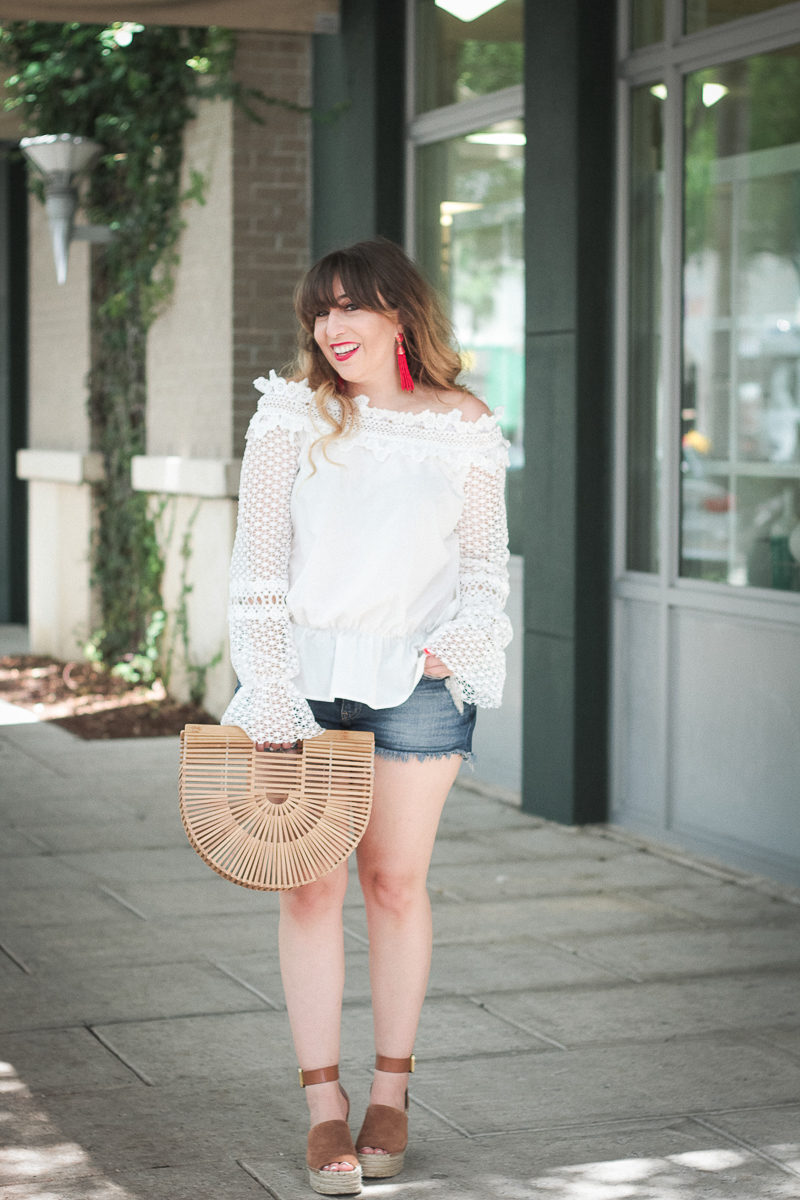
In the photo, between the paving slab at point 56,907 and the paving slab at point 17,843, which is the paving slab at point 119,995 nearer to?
the paving slab at point 56,907

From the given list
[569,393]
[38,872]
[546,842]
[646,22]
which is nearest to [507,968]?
[546,842]

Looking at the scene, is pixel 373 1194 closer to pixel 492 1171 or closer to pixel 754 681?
pixel 492 1171

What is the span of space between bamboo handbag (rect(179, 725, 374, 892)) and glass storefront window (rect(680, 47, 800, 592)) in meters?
3.16

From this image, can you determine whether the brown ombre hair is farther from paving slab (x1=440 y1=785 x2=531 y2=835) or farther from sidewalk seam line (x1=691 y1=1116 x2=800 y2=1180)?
paving slab (x1=440 y1=785 x2=531 y2=835)

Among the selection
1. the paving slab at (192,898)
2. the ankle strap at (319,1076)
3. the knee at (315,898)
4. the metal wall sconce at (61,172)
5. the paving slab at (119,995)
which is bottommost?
the paving slab at (192,898)

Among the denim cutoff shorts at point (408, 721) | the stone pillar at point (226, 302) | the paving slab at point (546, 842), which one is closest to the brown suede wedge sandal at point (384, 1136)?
the denim cutoff shorts at point (408, 721)

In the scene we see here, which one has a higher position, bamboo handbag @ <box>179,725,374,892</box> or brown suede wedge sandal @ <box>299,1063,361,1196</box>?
bamboo handbag @ <box>179,725,374,892</box>

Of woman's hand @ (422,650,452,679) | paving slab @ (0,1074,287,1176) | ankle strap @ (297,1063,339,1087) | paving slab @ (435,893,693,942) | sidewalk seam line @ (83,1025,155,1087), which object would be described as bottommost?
paving slab @ (435,893,693,942)

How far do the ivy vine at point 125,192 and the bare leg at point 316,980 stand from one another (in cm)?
614

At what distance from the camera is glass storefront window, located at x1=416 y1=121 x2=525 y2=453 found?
7934 mm

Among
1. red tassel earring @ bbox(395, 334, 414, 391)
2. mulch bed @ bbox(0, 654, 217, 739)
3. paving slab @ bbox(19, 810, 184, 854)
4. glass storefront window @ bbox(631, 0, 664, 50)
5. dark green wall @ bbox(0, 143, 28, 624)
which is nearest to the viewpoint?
red tassel earring @ bbox(395, 334, 414, 391)

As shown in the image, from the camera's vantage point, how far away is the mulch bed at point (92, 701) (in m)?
9.37

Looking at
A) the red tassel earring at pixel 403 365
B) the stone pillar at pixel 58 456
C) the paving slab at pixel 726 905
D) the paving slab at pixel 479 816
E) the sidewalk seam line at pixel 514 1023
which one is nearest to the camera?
the red tassel earring at pixel 403 365

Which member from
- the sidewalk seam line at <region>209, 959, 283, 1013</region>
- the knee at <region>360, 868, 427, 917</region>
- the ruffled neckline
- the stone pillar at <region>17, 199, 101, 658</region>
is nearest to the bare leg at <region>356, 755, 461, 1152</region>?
the knee at <region>360, 868, 427, 917</region>
